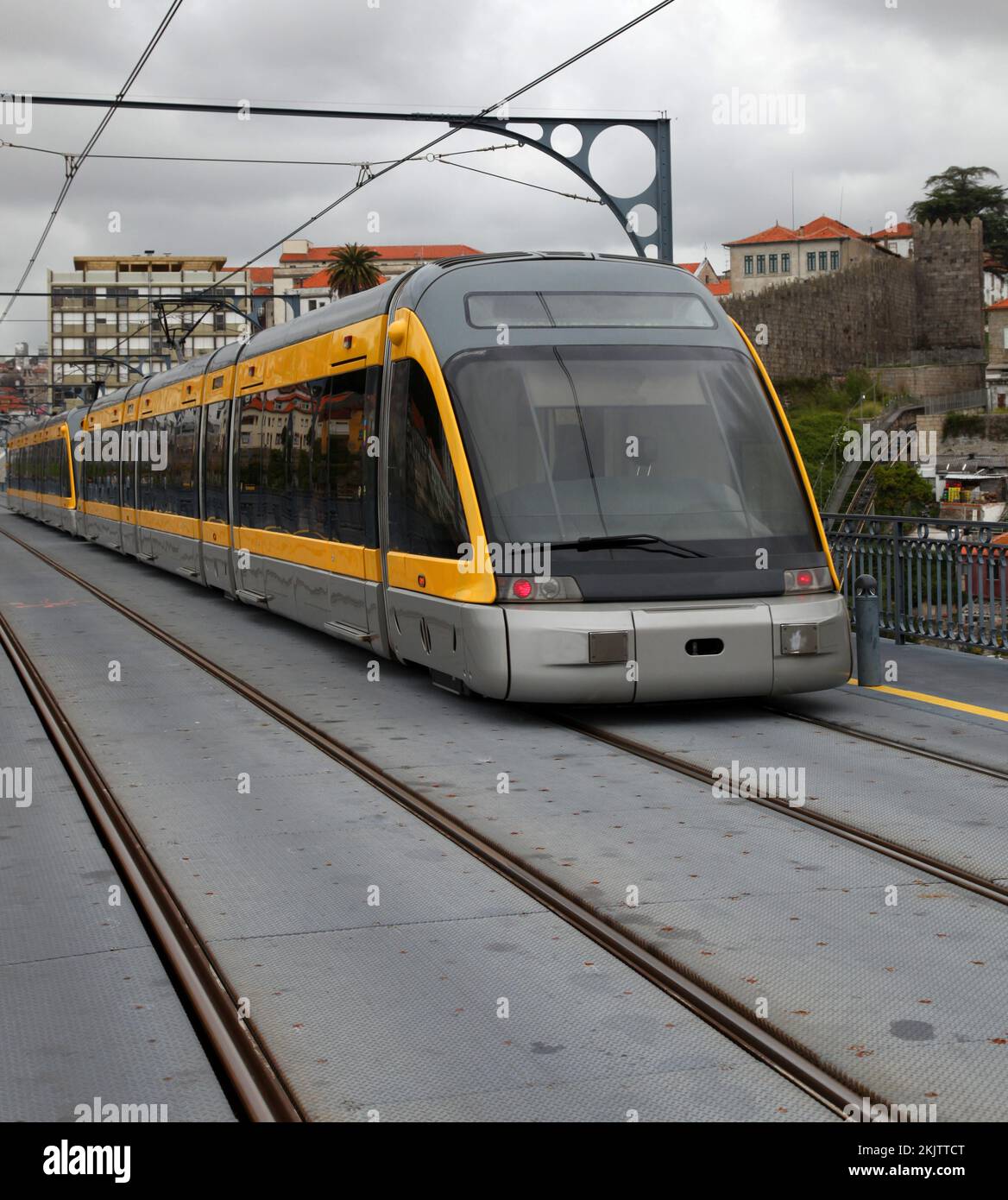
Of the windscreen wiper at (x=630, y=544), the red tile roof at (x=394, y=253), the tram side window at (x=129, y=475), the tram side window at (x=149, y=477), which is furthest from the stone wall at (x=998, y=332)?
the windscreen wiper at (x=630, y=544)

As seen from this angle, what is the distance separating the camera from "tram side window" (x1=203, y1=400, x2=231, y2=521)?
736 inches

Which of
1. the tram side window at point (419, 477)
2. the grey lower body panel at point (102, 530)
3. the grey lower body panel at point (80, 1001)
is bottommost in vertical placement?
the grey lower body panel at point (80, 1001)

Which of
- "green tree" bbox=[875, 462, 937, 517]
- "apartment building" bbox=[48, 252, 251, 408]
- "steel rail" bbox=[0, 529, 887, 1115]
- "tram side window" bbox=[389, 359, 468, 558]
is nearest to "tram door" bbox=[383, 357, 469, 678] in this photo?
"tram side window" bbox=[389, 359, 468, 558]

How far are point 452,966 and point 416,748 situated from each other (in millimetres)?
4172

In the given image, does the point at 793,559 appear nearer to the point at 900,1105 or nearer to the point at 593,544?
the point at 593,544

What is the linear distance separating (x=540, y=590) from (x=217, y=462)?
Result: 1007 cm

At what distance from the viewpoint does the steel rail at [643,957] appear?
4414mm

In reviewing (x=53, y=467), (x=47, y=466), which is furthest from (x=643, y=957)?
(x=47, y=466)

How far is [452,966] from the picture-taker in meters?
5.44

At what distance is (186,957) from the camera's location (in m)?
5.57

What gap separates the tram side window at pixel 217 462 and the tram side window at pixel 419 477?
739 centimetres

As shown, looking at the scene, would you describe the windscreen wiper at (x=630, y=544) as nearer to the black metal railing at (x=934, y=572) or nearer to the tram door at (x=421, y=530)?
the tram door at (x=421, y=530)

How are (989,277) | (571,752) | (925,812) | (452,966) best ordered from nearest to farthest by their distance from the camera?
(452,966)
(925,812)
(571,752)
(989,277)

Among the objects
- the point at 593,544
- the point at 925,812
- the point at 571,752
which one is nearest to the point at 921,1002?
the point at 925,812
